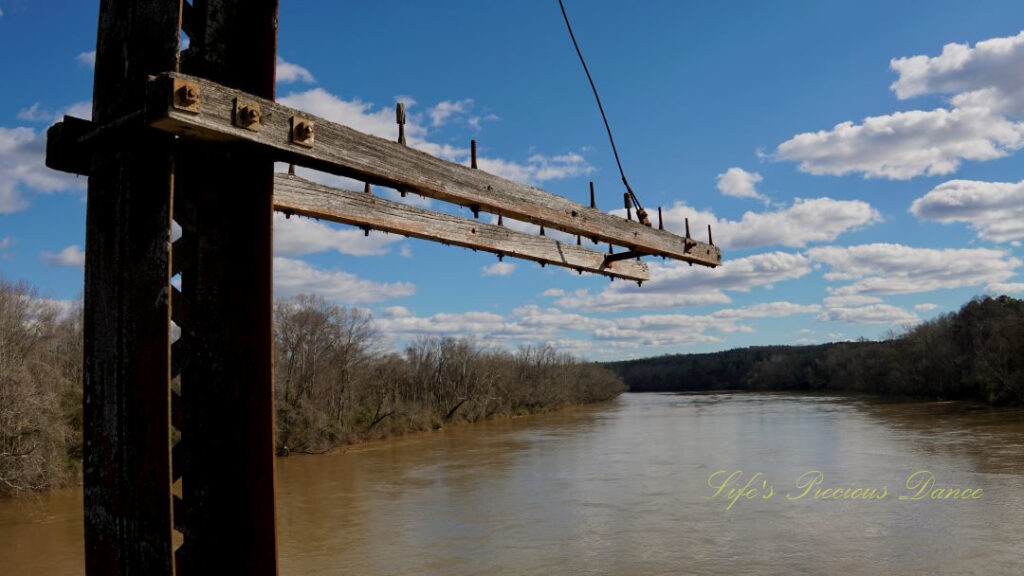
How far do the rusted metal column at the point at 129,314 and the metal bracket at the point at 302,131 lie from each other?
1.24 feet

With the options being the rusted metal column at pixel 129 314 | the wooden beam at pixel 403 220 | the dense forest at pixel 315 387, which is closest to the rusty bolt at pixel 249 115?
the rusted metal column at pixel 129 314

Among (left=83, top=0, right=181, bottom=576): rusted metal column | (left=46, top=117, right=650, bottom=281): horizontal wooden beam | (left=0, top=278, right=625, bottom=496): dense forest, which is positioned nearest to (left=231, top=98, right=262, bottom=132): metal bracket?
(left=83, top=0, right=181, bottom=576): rusted metal column

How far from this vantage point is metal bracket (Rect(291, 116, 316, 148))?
91.4 inches

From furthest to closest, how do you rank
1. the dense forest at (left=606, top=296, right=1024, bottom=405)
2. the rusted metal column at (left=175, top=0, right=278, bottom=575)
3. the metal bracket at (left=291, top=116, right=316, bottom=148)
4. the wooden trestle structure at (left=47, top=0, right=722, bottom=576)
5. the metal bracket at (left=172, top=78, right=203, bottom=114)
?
the dense forest at (left=606, top=296, right=1024, bottom=405)
the metal bracket at (left=291, top=116, right=316, bottom=148)
the rusted metal column at (left=175, top=0, right=278, bottom=575)
the wooden trestle structure at (left=47, top=0, right=722, bottom=576)
the metal bracket at (left=172, top=78, right=203, bottom=114)

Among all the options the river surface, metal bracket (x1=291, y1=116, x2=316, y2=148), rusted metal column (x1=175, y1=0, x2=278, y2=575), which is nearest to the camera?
rusted metal column (x1=175, y1=0, x2=278, y2=575)

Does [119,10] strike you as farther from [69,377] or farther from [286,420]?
[286,420]

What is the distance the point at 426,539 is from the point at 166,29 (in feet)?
49.6

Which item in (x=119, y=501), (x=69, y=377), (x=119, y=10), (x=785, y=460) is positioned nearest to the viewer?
(x=119, y=501)

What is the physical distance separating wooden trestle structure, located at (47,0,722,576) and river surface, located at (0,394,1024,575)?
450 inches

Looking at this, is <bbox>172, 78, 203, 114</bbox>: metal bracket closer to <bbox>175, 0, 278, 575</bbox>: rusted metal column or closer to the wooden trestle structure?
the wooden trestle structure

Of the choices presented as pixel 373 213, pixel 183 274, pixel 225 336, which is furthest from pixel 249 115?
pixel 373 213

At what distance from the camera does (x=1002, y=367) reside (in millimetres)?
43688

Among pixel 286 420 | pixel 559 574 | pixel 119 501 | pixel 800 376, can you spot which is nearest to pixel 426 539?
pixel 559 574

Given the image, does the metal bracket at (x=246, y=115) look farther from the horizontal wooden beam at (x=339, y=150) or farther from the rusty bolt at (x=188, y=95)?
the rusty bolt at (x=188, y=95)
